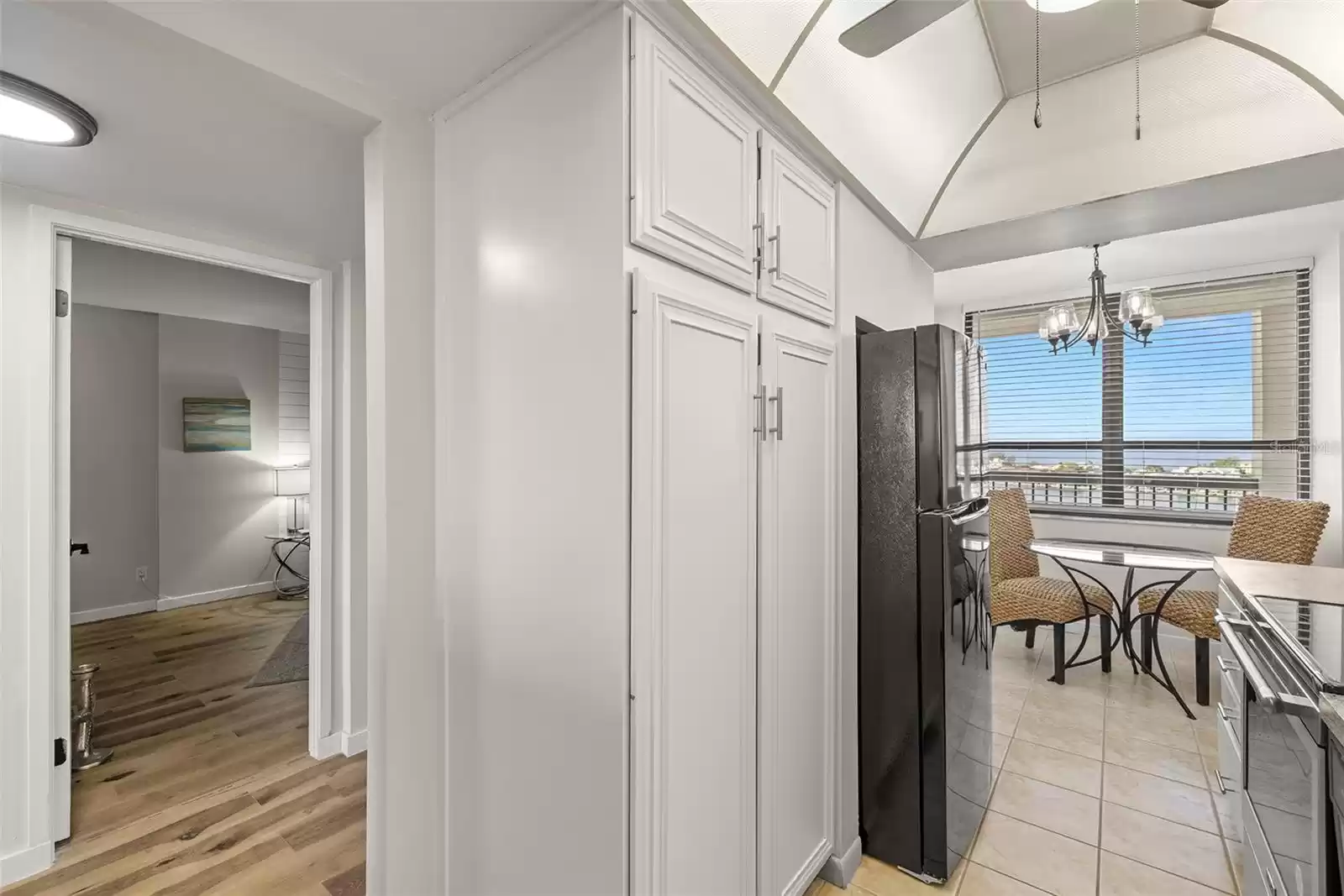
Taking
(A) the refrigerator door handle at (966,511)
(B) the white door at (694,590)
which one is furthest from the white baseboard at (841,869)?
(A) the refrigerator door handle at (966,511)

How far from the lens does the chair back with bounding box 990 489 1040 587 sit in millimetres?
3994

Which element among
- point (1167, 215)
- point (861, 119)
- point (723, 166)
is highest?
point (861, 119)

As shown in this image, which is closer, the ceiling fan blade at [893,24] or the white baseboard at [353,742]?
the ceiling fan blade at [893,24]

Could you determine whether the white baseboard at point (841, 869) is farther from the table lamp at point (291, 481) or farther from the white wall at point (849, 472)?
the table lamp at point (291, 481)

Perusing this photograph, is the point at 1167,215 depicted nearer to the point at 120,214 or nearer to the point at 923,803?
the point at 923,803

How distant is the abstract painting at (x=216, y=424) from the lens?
17.4 feet

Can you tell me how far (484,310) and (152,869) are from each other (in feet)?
7.27

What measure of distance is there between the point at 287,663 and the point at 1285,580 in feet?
16.1

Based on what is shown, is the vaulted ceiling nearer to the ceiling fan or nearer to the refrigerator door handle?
the ceiling fan

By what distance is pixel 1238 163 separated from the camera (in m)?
1.83

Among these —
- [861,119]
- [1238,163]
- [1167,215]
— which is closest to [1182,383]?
[1167,215]

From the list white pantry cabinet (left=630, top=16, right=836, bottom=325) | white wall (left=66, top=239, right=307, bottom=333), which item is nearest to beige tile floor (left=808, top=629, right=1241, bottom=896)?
white pantry cabinet (left=630, top=16, right=836, bottom=325)

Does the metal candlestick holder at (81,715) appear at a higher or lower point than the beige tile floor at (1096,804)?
higher

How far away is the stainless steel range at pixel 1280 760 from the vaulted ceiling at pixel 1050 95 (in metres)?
1.40
